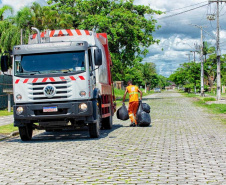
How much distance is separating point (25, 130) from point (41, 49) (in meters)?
2.48

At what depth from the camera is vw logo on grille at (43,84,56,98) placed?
11.4 m

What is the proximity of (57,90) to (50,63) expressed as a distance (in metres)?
0.84

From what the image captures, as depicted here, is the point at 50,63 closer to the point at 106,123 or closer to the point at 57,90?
the point at 57,90

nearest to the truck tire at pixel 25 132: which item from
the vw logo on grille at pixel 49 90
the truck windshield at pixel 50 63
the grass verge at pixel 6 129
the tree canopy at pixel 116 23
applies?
the vw logo on grille at pixel 49 90

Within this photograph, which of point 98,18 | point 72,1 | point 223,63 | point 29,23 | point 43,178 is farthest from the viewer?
point 223,63

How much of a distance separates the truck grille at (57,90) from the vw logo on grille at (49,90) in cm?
7

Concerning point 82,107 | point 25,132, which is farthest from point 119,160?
point 25,132

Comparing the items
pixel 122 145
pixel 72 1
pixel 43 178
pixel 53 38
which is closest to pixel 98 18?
pixel 72 1

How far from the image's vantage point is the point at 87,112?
452 inches

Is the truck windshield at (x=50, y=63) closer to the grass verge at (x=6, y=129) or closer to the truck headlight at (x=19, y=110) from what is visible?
the truck headlight at (x=19, y=110)

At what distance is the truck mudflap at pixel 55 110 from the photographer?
11.4 metres

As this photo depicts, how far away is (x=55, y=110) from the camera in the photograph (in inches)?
448

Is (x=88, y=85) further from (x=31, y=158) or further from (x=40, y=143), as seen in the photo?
(x=31, y=158)

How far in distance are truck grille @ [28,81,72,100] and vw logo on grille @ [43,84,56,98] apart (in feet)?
0.22
